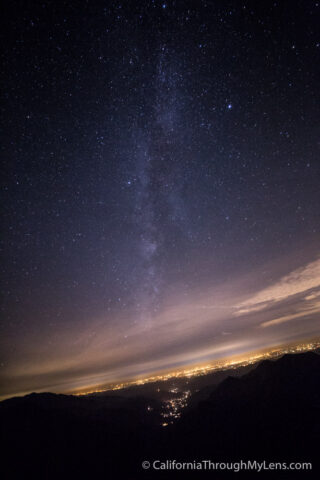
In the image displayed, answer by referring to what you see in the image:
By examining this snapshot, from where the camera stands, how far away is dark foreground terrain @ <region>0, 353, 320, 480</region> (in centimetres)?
5459

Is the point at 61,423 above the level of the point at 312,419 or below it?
above

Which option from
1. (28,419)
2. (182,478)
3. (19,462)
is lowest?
(182,478)

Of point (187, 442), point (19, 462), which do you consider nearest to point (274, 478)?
point (187, 442)

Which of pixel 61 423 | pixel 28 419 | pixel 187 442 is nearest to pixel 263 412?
pixel 187 442

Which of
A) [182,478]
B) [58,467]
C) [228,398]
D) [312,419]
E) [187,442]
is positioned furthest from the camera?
[228,398]

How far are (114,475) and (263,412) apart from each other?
52.3m

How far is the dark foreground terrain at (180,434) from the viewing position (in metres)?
54.6

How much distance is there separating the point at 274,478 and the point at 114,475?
129ft

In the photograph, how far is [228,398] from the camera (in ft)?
296

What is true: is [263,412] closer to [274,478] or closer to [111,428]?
[274,478]

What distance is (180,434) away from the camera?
230ft

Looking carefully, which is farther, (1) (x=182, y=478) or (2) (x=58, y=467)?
(2) (x=58, y=467)

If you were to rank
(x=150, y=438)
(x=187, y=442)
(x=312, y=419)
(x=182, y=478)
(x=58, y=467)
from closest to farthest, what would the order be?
(x=182, y=478)
(x=58, y=467)
(x=312, y=419)
(x=187, y=442)
(x=150, y=438)

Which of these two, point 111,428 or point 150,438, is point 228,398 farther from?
point 111,428
